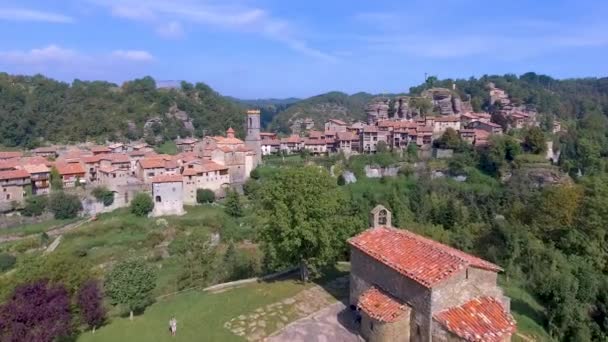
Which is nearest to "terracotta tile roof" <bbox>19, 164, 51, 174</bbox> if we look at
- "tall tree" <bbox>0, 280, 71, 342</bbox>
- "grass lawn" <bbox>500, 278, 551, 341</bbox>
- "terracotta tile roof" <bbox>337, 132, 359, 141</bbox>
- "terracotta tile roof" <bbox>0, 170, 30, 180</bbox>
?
"terracotta tile roof" <bbox>0, 170, 30, 180</bbox>

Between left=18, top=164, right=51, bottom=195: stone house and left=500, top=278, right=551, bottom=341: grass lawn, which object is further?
left=18, top=164, right=51, bottom=195: stone house

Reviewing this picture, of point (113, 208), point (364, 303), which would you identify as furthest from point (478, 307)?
point (113, 208)

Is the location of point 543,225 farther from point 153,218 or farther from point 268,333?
point 153,218

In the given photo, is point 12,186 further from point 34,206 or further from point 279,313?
point 279,313

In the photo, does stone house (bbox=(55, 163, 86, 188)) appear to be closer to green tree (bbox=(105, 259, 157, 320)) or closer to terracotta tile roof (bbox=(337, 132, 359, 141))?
terracotta tile roof (bbox=(337, 132, 359, 141))

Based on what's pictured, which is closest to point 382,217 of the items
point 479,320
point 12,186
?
point 479,320
